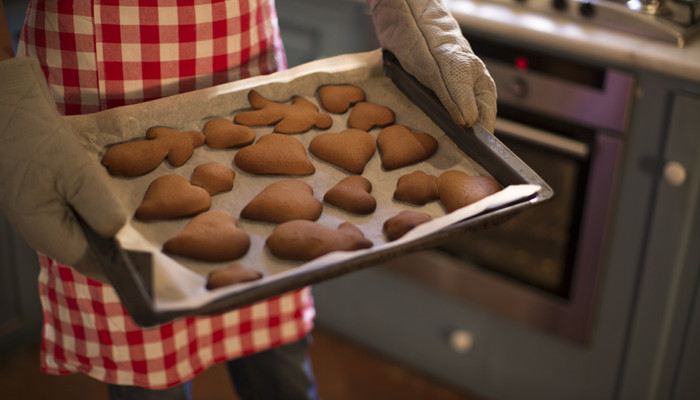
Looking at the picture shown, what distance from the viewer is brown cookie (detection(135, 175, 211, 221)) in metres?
0.78

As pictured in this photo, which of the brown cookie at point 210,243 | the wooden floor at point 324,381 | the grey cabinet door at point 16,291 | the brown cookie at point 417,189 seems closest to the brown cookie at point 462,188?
the brown cookie at point 417,189

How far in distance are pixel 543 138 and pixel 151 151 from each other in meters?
0.80

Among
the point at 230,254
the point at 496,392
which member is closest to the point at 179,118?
the point at 230,254

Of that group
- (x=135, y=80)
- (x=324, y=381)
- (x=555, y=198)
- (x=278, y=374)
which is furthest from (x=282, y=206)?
(x=324, y=381)

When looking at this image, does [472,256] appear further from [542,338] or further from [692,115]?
[692,115]

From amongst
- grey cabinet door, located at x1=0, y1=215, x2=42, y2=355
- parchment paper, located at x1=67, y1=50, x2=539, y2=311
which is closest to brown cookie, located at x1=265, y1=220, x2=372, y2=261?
parchment paper, located at x1=67, y1=50, x2=539, y2=311

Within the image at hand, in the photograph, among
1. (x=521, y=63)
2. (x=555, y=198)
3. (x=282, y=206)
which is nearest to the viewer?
(x=282, y=206)

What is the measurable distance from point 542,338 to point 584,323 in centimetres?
11

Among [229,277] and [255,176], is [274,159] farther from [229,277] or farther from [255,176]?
[229,277]

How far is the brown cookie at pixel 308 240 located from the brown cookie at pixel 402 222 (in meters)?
0.03

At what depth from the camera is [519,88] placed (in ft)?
4.58

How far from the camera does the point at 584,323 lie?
1.47 m

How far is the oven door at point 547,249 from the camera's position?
1.37 metres

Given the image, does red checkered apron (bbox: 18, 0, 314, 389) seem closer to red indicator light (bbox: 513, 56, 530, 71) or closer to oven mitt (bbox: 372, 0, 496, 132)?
oven mitt (bbox: 372, 0, 496, 132)
